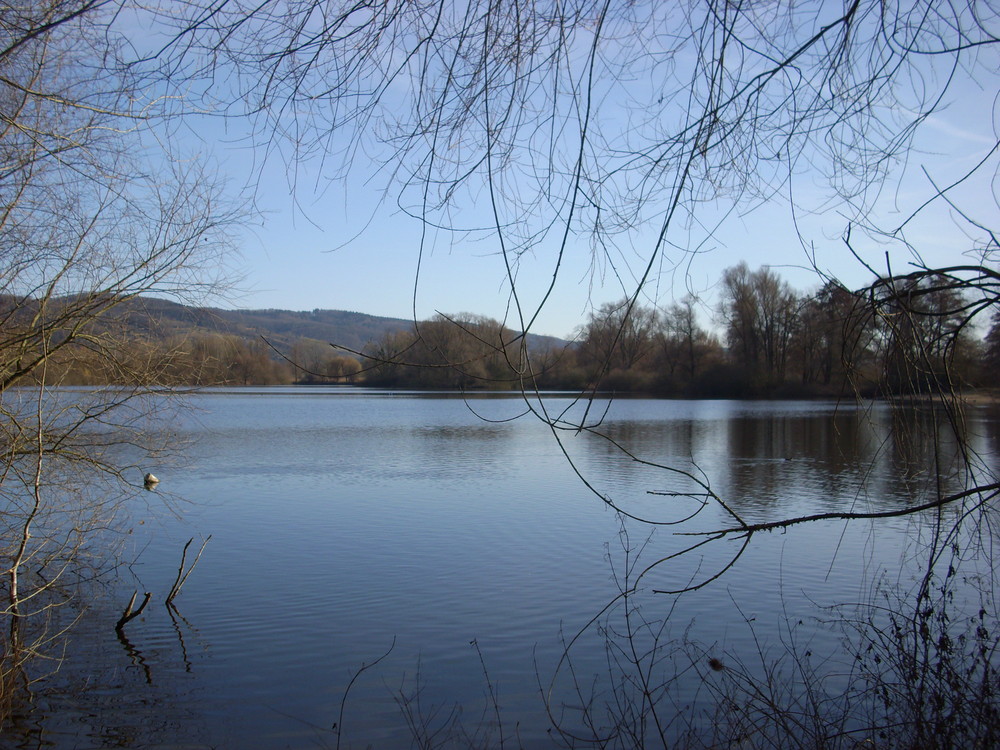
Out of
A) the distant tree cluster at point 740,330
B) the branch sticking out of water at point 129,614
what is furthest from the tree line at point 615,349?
the branch sticking out of water at point 129,614

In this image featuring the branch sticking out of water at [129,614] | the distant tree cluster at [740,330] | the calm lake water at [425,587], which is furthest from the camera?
the branch sticking out of water at [129,614]

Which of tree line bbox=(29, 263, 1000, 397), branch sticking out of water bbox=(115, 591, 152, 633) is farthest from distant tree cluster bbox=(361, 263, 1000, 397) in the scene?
branch sticking out of water bbox=(115, 591, 152, 633)

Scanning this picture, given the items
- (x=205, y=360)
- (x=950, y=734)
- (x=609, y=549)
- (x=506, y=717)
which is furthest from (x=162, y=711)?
(x=609, y=549)

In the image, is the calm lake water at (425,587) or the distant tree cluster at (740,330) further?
the calm lake water at (425,587)

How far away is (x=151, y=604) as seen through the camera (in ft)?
27.3

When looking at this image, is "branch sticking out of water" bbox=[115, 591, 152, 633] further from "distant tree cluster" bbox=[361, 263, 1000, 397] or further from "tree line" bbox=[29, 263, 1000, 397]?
"distant tree cluster" bbox=[361, 263, 1000, 397]

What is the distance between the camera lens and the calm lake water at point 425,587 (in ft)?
18.9

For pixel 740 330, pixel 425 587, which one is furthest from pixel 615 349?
pixel 425 587

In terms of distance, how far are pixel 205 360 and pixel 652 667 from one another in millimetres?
5769

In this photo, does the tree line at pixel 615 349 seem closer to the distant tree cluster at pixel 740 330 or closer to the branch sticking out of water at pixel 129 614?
the distant tree cluster at pixel 740 330

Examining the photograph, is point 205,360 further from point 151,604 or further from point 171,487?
point 171,487

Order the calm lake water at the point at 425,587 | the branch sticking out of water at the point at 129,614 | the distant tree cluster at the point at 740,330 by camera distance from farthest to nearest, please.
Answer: the branch sticking out of water at the point at 129,614 → the calm lake water at the point at 425,587 → the distant tree cluster at the point at 740,330

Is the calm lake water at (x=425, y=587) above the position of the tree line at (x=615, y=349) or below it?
below

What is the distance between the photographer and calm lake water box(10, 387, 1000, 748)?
18.9ft
